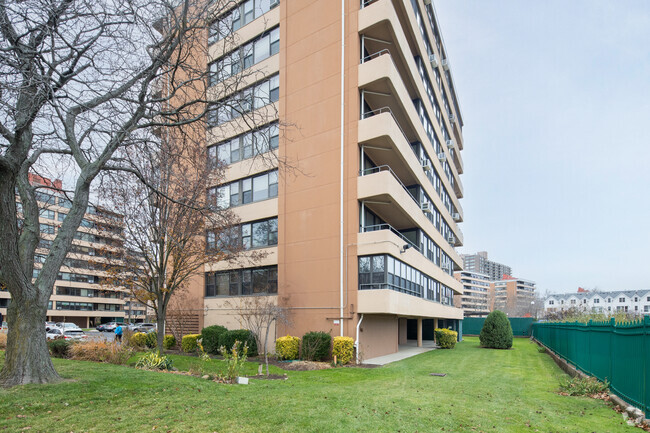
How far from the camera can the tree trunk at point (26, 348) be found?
8.68 m

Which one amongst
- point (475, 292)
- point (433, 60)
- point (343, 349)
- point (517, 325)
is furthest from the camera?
point (475, 292)

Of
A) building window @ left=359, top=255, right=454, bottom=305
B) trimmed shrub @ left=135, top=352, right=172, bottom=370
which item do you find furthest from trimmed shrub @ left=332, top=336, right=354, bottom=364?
trimmed shrub @ left=135, top=352, right=172, bottom=370

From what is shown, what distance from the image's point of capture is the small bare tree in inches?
728

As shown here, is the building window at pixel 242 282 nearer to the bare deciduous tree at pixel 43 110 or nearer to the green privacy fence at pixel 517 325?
the bare deciduous tree at pixel 43 110

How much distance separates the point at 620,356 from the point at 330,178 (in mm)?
13794

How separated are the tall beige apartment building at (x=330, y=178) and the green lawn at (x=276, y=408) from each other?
821 centimetres

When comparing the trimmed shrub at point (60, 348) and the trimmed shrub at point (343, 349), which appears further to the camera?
the trimmed shrub at point (343, 349)

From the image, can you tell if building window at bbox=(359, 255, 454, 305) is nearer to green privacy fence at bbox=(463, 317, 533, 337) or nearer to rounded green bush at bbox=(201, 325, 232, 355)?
rounded green bush at bbox=(201, 325, 232, 355)

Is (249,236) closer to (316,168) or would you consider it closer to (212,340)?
(212,340)

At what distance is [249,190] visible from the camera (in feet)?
81.5

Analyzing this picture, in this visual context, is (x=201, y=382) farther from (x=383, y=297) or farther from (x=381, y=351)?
(x=381, y=351)

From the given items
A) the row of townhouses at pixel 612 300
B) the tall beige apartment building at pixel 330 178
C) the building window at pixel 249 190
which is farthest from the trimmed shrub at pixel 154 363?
the row of townhouses at pixel 612 300

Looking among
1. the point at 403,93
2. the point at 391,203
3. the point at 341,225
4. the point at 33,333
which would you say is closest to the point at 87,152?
the point at 33,333

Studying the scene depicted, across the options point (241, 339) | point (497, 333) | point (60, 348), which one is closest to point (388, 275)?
point (241, 339)
